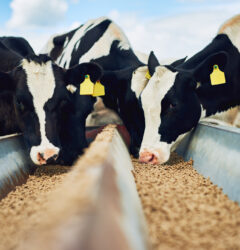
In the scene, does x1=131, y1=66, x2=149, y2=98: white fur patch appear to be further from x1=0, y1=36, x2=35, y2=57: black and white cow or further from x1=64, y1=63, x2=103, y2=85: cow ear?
x1=0, y1=36, x2=35, y2=57: black and white cow

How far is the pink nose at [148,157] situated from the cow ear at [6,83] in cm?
133

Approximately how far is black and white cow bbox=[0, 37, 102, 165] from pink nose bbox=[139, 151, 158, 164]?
2.25 feet

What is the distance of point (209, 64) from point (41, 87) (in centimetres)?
172

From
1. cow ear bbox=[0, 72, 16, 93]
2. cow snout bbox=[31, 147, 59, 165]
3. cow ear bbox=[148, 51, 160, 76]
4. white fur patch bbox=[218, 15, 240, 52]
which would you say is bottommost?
cow snout bbox=[31, 147, 59, 165]

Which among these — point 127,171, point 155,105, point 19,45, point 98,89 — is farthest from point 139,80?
point 127,171

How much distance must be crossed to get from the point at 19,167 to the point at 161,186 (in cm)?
124

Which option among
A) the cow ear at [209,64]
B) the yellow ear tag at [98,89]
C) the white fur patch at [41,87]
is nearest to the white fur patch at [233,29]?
the cow ear at [209,64]

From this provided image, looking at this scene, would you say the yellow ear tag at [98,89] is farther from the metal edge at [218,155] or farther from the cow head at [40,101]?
the metal edge at [218,155]

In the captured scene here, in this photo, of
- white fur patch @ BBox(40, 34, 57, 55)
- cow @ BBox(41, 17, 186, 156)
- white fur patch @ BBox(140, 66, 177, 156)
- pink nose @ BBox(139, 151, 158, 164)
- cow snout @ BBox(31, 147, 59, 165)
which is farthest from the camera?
white fur patch @ BBox(40, 34, 57, 55)

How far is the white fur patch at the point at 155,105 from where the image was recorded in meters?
2.84

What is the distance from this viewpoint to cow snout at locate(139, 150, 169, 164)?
8.85 ft

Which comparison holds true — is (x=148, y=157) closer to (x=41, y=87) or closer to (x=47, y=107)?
(x=47, y=107)

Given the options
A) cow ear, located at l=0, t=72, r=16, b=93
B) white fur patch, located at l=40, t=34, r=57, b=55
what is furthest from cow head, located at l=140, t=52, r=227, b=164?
white fur patch, located at l=40, t=34, r=57, b=55

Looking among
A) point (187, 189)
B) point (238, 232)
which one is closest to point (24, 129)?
point (187, 189)
